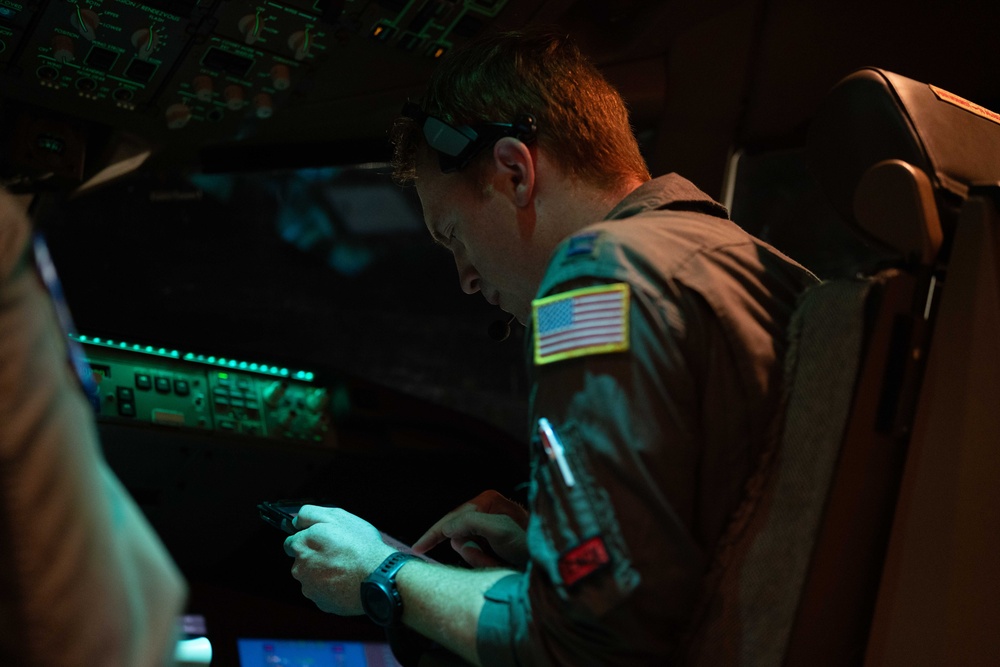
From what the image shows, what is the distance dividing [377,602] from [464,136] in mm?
609

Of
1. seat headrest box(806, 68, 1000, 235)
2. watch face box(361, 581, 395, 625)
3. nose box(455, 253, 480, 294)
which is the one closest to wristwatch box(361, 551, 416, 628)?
watch face box(361, 581, 395, 625)

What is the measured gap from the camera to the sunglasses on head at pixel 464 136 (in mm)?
1181

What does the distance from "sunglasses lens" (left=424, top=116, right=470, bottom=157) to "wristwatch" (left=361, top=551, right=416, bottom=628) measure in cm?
55

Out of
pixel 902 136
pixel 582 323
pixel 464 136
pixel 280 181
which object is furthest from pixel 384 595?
pixel 280 181

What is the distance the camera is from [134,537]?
1.68 ft

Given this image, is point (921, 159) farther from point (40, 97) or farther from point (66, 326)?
point (40, 97)

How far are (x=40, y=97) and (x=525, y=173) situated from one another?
1.02 metres

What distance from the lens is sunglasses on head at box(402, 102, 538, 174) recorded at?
1181 mm

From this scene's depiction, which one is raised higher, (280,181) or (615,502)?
(615,502)

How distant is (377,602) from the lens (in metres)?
0.97

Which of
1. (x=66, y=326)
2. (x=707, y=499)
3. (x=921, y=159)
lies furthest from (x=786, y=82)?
(x=66, y=326)

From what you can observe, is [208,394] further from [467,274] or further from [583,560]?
[583,560]

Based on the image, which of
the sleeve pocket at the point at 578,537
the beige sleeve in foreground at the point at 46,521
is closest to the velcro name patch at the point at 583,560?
the sleeve pocket at the point at 578,537

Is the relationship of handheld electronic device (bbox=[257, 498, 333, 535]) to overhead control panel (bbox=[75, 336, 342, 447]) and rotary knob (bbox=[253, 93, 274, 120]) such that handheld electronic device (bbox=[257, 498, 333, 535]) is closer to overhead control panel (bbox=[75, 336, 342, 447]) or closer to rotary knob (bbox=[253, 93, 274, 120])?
overhead control panel (bbox=[75, 336, 342, 447])
